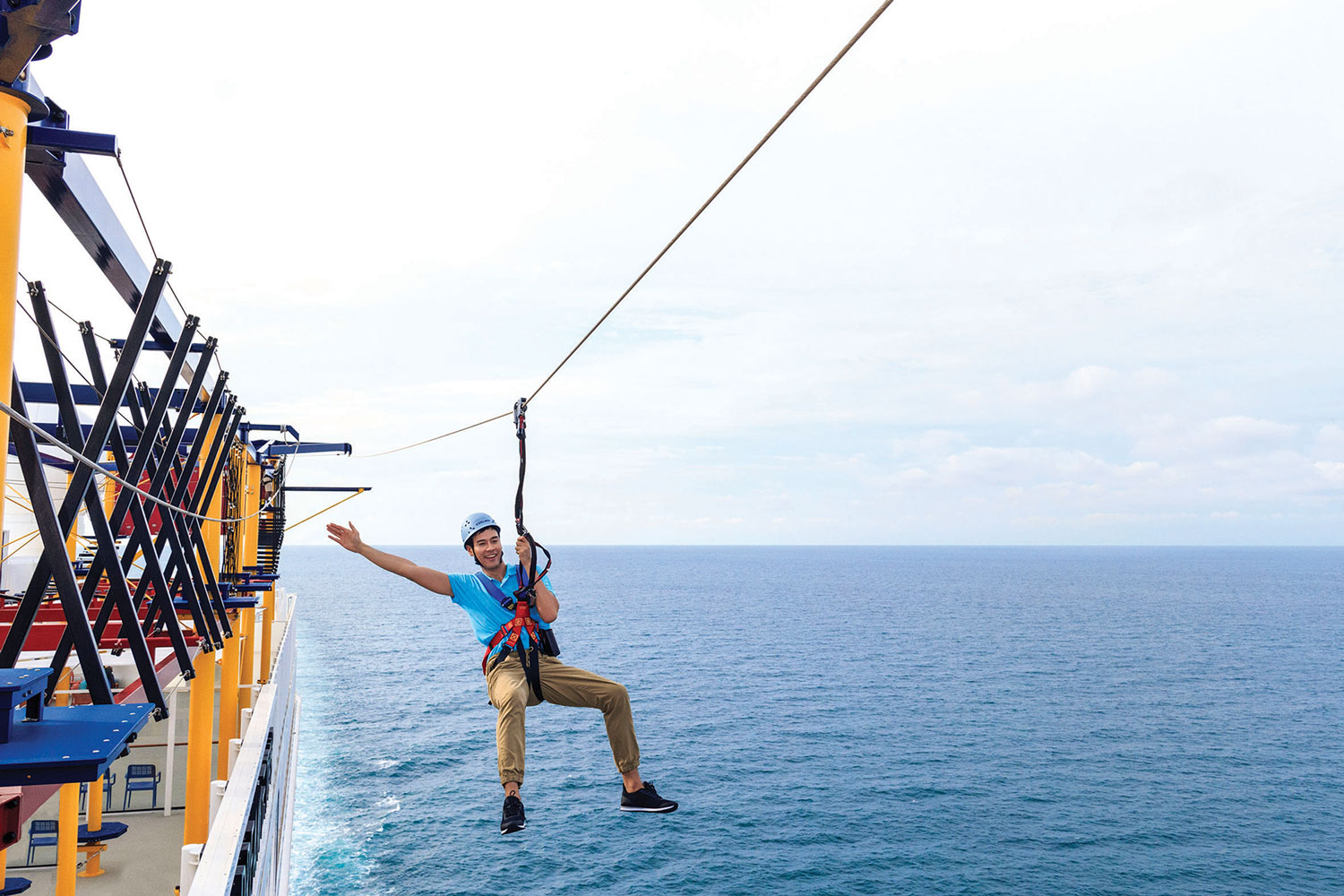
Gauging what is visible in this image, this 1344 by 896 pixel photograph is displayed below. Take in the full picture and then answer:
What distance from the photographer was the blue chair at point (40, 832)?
1304cm

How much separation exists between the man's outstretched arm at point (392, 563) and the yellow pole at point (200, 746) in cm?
488

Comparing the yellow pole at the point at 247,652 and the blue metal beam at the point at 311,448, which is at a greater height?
the blue metal beam at the point at 311,448

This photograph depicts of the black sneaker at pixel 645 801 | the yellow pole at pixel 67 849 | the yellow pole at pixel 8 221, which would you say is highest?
the yellow pole at pixel 8 221

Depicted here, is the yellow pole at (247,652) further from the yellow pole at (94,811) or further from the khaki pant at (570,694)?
the khaki pant at (570,694)

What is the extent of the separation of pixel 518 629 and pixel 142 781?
14069 mm

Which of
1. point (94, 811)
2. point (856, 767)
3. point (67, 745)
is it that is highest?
point (67, 745)

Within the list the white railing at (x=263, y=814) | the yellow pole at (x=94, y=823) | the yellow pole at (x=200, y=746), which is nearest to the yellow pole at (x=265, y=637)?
the white railing at (x=263, y=814)

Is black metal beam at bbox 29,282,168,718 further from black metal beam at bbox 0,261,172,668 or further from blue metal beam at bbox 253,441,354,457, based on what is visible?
blue metal beam at bbox 253,441,354,457

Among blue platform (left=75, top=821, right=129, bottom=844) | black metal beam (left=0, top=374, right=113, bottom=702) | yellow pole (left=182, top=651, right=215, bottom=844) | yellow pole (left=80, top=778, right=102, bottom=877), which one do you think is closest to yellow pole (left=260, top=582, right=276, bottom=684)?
blue platform (left=75, top=821, right=129, bottom=844)

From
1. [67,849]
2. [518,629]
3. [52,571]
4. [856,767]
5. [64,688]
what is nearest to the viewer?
[52,571]

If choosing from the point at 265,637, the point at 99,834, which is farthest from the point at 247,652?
the point at 99,834

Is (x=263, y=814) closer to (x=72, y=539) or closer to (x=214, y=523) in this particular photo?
(x=214, y=523)

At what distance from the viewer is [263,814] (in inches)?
567

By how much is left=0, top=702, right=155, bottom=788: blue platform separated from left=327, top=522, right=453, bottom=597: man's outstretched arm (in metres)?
2.56
